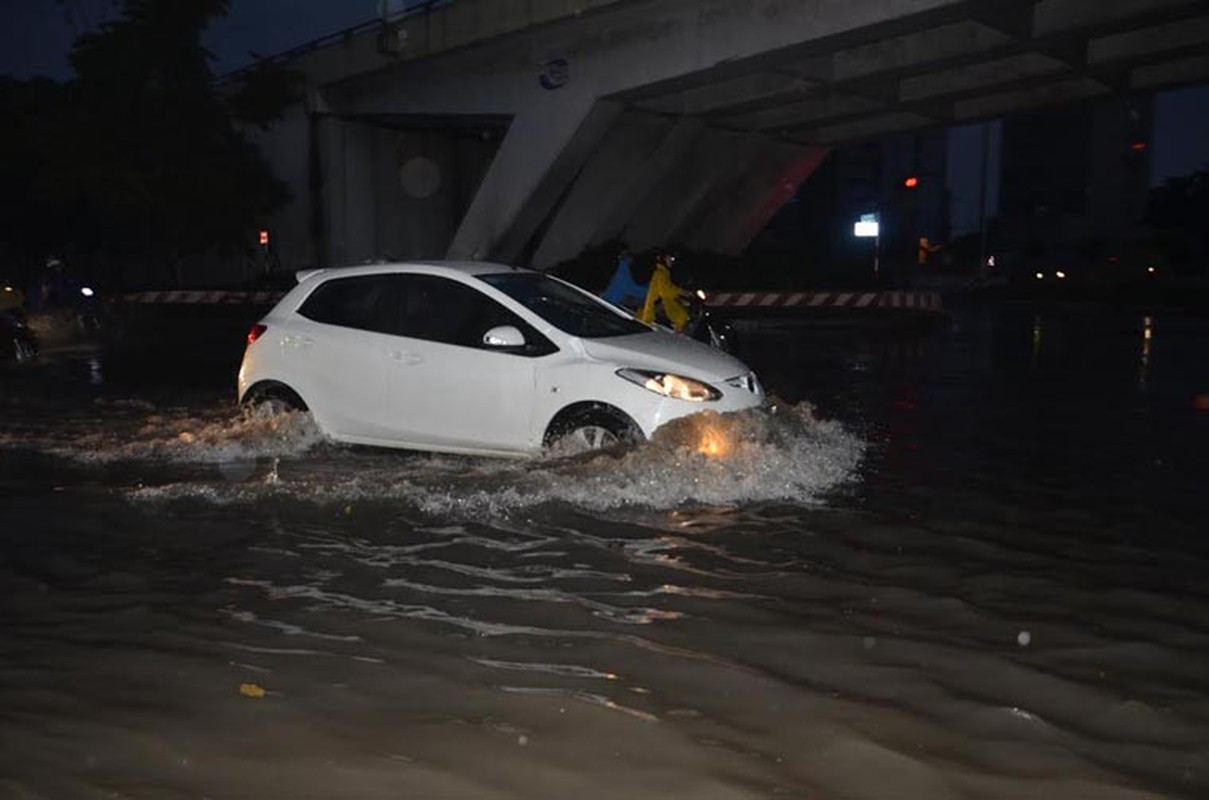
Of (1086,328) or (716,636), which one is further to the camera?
(1086,328)

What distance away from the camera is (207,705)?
4.31m

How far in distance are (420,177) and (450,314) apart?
1273 inches

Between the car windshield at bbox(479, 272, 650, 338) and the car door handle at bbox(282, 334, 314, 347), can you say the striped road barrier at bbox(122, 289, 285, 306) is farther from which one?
the car windshield at bbox(479, 272, 650, 338)

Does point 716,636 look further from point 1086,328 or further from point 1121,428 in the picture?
point 1086,328

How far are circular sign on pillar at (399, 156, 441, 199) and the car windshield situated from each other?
30581 millimetres

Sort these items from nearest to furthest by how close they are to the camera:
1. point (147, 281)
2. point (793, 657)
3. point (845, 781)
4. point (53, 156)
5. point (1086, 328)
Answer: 1. point (845, 781)
2. point (793, 657)
3. point (1086, 328)
4. point (53, 156)
5. point (147, 281)

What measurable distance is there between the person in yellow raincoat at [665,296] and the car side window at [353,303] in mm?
4743

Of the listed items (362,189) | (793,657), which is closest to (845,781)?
(793,657)

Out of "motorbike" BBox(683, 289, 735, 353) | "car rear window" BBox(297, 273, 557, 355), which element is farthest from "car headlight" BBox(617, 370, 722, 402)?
"motorbike" BBox(683, 289, 735, 353)

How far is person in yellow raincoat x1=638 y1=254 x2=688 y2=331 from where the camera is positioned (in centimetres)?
1330

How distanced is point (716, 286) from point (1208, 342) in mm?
12991

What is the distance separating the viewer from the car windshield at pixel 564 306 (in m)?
8.66

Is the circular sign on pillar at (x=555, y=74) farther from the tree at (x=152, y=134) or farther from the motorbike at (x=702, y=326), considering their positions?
the motorbike at (x=702, y=326)

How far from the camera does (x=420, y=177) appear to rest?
130 ft
